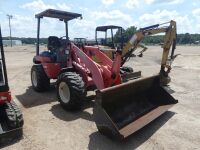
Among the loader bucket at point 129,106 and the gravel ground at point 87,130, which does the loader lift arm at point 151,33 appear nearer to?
the loader bucket at point 129,106

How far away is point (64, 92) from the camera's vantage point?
612cm

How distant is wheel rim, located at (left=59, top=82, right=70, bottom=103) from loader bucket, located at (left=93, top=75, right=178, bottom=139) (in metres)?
1.46

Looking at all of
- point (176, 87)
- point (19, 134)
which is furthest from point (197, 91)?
point (19, 134)

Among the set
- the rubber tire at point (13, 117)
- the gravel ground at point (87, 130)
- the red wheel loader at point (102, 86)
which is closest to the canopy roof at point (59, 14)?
the red wheel loader at point (102, 86)

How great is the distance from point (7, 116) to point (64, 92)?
193cm

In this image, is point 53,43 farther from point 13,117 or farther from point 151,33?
point 13,117

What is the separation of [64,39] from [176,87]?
431cm

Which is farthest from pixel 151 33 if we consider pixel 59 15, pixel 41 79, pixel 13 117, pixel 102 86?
pixel 13 117

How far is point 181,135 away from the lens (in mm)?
4625

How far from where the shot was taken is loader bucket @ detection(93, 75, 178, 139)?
4309mm

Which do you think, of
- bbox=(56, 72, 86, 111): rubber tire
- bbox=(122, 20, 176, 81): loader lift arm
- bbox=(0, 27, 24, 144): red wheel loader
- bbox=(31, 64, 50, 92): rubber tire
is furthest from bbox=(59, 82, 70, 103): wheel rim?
bbox=(122, 20, 176, 81): loader lift arm

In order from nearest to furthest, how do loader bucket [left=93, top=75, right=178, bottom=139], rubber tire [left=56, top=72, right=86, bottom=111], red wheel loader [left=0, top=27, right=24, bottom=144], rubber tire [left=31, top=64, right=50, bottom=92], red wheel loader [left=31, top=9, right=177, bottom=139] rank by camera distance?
red wheel loader [left=0, top=27, right=24, bottom=144] → loader bucket [left=93, top=75, right=178, bottom=139] → red wheel loader [left=31, top=9, right=177, bottom=139] → rubber tire [left=56, top=72, right=86, bottom=111] → rubber tire [left=31, top=64, right=50, bottom=92]

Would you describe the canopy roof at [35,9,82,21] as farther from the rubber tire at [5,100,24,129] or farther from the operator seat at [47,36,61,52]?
the rubber tire at [5,100,24,129]

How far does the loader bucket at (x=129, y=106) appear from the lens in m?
4.31
